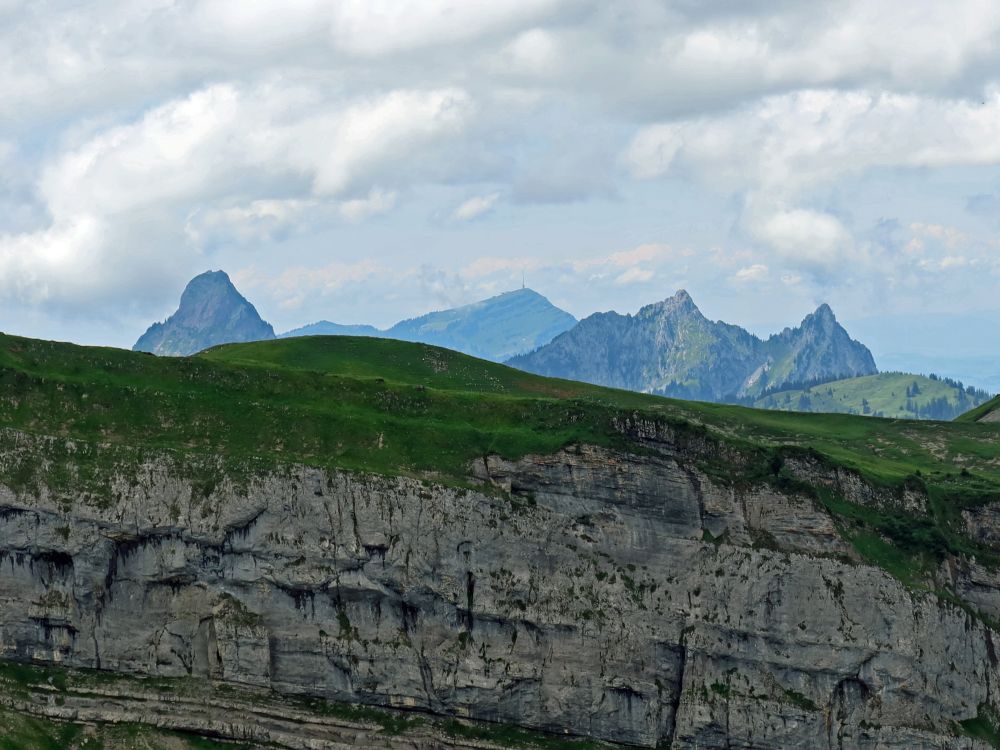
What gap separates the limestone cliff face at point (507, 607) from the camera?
295ft

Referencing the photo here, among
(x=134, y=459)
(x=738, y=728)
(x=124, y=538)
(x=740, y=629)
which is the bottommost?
(x=738, y=728)

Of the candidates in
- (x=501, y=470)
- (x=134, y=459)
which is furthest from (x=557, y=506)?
(x=134, y=459)

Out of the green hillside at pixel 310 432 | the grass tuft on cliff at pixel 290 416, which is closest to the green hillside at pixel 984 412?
the grass tuft on cliff at pixel 290 416

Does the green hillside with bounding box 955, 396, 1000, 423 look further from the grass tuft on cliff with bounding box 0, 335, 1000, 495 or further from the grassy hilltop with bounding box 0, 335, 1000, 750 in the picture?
the grassy hilltop with bounding box 0, 335, 1000, 750

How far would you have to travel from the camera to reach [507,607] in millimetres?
92562

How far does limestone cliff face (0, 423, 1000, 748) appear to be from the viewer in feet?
295

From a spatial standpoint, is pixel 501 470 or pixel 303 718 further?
pixel 501 470

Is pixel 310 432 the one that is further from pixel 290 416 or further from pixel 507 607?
pixel 507 607

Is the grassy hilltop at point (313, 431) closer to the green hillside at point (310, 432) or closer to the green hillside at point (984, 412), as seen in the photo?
the green hillside at point (310, 432)

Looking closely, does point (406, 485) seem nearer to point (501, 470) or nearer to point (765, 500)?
point (501, 470)

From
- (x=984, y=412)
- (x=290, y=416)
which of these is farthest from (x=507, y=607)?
(x=984, y=412)

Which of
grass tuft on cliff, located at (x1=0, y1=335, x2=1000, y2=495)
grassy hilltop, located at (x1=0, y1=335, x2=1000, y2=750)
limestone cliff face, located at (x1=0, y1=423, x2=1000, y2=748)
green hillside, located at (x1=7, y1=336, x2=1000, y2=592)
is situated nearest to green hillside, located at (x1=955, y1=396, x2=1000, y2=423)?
grass tuft on cliff, located at (x1=0, y1=335, x2=1000, y2=495)

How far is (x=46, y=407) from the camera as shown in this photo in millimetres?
93875

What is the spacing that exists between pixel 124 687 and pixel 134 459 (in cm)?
1640
